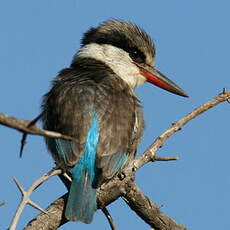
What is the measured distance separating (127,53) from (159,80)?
45 centimetres

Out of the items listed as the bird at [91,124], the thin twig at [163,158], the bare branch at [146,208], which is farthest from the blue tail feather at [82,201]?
the thin twig at [163,158]

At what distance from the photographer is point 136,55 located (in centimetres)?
490

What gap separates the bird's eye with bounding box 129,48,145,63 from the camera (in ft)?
16.0

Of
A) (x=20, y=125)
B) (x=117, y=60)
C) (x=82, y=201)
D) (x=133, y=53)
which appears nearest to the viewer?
(x=20, y=125)

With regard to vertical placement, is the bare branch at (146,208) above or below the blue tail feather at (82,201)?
below

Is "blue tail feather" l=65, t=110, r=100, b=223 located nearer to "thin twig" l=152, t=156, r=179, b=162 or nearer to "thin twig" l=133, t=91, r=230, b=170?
"thin twig" l=133, t=91, r=230, b=170

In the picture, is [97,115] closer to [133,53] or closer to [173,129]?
[173,129]

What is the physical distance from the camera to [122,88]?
13.0ft

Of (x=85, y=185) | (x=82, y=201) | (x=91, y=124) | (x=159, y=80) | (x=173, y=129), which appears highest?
(x=159, y=80)

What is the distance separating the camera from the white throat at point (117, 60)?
15.6ft

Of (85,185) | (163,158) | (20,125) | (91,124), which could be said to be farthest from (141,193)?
(20,125)

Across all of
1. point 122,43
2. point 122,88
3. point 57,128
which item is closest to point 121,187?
point 57,128

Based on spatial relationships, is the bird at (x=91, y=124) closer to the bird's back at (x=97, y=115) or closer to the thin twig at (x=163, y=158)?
the bird's back at (x=97, y=115)

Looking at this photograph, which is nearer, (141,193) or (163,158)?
(163,158)
